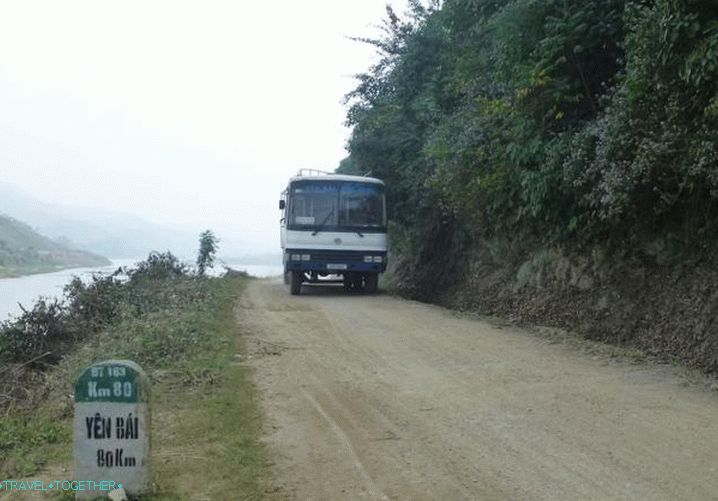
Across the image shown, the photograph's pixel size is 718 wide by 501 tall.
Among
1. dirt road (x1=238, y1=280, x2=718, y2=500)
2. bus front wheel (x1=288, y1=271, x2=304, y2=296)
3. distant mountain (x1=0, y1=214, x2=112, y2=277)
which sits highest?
distant mountain (x1=0, y1=214, x2=112, y2=277)

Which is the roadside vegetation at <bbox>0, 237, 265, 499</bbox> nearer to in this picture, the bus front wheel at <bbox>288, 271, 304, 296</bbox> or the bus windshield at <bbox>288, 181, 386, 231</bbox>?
→ the bus front wheel at <bbox>288, 271, 304, 296</bbox>

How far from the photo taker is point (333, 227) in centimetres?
1623

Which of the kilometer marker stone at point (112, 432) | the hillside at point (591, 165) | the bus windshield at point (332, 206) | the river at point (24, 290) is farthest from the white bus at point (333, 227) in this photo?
the kilometer marker stone at point (112, 432)

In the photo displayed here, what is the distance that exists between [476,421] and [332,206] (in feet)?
36.5

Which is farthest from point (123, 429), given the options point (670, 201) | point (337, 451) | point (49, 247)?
point (49, 247)

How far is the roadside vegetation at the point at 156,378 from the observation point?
472 centimetres

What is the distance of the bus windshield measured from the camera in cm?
1627

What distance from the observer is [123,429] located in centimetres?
406

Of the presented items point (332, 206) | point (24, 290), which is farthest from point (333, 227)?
point (24, 290)

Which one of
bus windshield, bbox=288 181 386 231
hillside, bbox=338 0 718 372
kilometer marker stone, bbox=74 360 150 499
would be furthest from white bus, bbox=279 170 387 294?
kilometer marker stone, bbox=74 360 150 499

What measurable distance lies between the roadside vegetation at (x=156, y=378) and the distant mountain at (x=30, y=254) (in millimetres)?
7763

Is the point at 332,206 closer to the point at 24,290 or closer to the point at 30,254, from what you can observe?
the point at 24,290

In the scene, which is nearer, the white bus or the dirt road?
the dirt road

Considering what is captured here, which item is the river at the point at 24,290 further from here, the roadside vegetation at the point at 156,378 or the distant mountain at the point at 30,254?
the distant mountain at the point at 30,254
